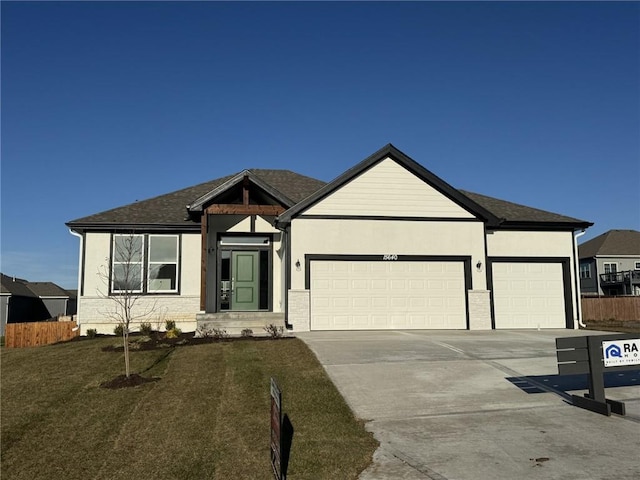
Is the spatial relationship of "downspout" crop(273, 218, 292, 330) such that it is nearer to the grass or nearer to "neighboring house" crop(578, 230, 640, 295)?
the grass

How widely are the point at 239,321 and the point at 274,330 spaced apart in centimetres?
177

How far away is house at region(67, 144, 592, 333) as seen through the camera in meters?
16.6

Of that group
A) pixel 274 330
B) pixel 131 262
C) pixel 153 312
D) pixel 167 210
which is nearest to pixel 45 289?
pixel 167 210

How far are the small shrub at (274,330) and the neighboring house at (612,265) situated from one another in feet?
140

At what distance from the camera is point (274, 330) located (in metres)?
14.5

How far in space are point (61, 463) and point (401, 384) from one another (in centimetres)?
553

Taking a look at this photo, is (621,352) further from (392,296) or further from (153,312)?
(153,312)

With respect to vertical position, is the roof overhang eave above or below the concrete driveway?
above

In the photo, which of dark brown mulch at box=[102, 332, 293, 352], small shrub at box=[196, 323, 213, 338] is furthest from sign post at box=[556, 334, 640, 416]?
Answer: small shrub at box=[196, 323, 213, 338]

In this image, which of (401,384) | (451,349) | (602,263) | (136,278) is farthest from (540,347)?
(602,263)

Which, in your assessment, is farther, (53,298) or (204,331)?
(53,298)

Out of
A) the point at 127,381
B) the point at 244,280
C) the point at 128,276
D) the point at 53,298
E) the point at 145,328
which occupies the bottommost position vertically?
the point at 127,381

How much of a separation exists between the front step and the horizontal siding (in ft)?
12.7

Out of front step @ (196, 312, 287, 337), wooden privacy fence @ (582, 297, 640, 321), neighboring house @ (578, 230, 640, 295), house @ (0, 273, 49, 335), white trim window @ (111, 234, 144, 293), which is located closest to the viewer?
front step @ (196, 312, 287, 337)
